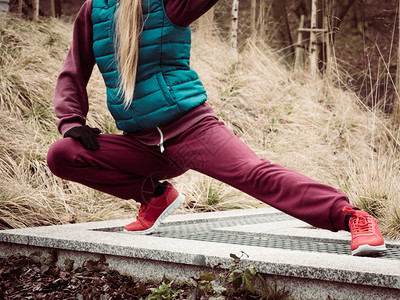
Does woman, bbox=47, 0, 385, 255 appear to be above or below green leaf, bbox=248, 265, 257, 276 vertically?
above

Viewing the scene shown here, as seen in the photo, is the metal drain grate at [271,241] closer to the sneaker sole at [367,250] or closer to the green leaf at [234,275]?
the sneaker sole at [367,250]

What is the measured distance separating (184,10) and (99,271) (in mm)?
1289

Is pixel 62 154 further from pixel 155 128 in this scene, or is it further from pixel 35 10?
pixel 35 10

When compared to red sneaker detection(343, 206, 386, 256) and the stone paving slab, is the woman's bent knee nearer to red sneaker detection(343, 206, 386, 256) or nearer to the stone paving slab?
the stone paving slab

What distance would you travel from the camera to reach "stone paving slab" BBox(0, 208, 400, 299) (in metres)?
2.02

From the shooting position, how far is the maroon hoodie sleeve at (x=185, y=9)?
2.41 m

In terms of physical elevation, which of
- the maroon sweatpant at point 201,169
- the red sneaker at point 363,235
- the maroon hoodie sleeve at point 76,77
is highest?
the maroon hoodie sleeve at point 76,77

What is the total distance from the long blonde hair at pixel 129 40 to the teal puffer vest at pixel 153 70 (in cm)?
5

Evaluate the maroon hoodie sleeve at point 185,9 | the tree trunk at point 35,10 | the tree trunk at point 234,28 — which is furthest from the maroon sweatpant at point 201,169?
the tree trunk at point 35,10

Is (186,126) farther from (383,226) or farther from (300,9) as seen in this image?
(300,9)

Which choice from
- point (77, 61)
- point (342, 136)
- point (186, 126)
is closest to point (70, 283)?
point (186, 126)

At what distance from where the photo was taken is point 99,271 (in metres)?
2.63

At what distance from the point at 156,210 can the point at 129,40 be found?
984mm

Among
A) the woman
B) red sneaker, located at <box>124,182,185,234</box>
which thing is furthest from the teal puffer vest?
red sneaker, located at <box>124,182,185,234</box>
